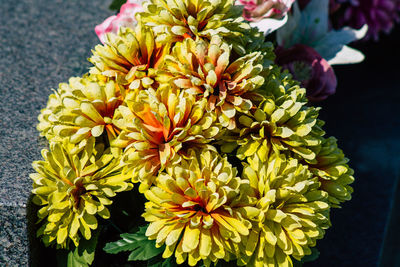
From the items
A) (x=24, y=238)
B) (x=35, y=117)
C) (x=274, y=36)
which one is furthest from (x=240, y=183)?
(x=274, y=36)

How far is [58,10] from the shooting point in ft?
6.91

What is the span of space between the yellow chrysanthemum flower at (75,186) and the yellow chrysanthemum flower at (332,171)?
49 centimetres

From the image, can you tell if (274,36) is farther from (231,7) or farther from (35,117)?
(35,117)

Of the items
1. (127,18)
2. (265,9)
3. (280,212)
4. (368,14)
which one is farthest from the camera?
(368,14)

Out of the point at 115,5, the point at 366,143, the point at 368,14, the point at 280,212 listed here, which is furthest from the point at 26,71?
the point at 368,14

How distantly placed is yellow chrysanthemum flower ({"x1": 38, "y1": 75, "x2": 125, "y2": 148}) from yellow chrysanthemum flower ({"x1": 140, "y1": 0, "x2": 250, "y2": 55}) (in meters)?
0.19

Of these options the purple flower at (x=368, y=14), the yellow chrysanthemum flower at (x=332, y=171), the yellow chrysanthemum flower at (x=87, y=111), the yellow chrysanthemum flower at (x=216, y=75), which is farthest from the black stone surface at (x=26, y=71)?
the purple flower at (x=368, y=14)

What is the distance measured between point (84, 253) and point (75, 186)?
0.21m

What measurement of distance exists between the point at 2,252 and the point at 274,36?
1.36 meters

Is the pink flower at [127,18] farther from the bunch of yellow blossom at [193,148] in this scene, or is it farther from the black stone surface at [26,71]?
the black stone surface at [26,71]

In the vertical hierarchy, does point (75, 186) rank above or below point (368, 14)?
above

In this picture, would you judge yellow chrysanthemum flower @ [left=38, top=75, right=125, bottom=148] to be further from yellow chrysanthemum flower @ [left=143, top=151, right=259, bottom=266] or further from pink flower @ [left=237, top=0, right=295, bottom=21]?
pink flower @ [left=237, top=0, right=295, bottom=21]

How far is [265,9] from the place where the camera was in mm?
1550

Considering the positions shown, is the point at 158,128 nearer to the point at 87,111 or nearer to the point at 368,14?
the point at 87,111
